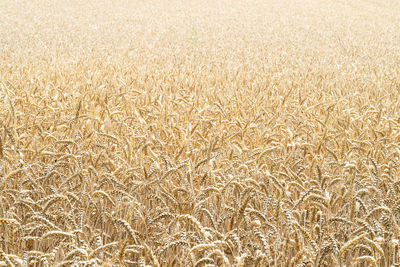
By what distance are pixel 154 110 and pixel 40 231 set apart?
2272 mm

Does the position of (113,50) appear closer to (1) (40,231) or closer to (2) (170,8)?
(1) (40,231)

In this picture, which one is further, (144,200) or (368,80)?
(368,80)

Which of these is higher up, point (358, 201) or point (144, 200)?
point (358, 201)

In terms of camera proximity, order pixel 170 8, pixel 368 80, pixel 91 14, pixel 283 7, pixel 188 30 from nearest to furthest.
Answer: pixel 368 80 → pixel 188 30 → pixel 91 14 → pixel 170 8 → pixel 283 7

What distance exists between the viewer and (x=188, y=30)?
1467 cm

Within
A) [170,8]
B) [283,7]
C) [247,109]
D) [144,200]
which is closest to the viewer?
[144,200]

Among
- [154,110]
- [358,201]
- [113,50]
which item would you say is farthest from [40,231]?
[113,50]

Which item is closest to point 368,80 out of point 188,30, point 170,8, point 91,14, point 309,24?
point 188,30

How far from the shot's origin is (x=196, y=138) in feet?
10.9

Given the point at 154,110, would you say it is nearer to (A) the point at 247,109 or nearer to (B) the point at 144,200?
(A) the point at 247,109

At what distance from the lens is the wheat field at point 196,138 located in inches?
72.1

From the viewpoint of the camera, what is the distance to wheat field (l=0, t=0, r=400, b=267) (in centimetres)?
183

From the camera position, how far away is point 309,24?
18109 mm

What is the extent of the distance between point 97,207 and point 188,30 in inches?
517
